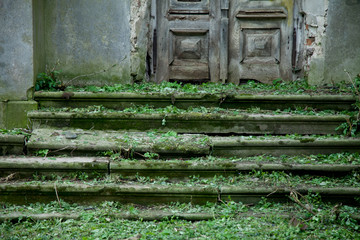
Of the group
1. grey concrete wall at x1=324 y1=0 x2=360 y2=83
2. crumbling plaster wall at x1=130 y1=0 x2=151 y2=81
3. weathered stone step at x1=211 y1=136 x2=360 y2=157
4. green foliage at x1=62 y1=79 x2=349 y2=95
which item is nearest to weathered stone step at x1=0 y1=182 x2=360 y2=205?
weathered stone step at x1=211 y1=136 x2=360 y2=157

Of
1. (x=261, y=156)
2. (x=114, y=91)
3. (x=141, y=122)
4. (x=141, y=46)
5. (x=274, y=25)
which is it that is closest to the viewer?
(x=261, y=156)

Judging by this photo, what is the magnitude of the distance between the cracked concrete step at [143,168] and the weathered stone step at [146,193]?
17cm

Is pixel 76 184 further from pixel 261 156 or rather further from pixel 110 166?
pixel 261 156

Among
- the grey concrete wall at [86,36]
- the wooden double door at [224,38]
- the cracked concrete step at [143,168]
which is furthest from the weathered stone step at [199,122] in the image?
the wooden double door at [224,38]

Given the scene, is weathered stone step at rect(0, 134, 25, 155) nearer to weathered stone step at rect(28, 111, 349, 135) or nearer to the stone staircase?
the stone staircase

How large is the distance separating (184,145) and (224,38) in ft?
6.89

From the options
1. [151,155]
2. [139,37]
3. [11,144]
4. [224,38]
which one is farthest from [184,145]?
[224,38]

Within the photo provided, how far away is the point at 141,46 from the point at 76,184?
80.8 inches

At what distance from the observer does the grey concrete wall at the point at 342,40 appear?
386 cm

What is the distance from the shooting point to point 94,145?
2844mm

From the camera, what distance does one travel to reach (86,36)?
382 centimetres

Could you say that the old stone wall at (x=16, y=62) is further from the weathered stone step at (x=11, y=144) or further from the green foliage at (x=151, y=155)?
the green foliage at (x=151, y=155)

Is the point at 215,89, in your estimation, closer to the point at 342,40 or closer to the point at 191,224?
the point at 342,40

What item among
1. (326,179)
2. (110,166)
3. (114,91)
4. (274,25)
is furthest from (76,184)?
(274,25)
